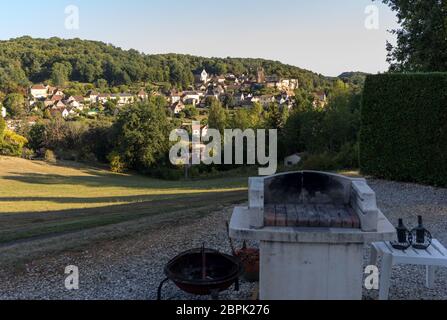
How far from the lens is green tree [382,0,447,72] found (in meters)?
14.1

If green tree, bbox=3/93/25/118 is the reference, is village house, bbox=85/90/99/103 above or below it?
above

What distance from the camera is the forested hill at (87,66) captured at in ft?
278

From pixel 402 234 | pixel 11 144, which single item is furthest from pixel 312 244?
pixel 11 144

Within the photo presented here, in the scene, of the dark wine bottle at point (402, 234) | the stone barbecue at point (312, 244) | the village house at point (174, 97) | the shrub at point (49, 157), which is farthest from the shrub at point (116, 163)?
the village house at point (174, 97)

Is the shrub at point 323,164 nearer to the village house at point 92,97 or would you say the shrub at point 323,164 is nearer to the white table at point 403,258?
the white table at point 403,258

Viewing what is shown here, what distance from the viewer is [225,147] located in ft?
123

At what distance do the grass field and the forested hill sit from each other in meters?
54.4

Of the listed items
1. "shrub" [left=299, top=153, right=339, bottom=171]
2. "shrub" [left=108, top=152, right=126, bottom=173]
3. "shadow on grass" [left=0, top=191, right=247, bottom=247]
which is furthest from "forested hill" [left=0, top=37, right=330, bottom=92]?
"shadow on grass" [left=0, top=191, right=247, bottom=247]

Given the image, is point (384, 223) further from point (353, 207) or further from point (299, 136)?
point (299, 136)

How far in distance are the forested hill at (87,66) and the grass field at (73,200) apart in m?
54.4

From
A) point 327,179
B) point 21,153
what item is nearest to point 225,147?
point 21,153

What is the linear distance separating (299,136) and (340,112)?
5.86 m

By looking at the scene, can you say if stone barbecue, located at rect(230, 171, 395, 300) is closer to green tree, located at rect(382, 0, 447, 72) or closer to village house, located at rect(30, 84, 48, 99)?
green tree, located at rect(382, 0, 447, 72)

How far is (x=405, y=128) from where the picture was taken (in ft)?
41.9
